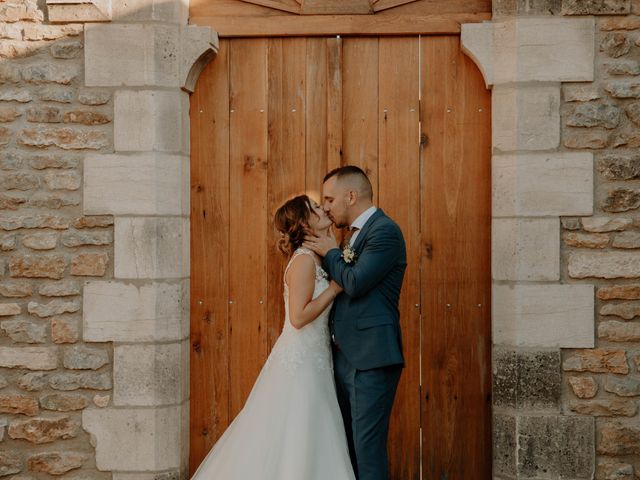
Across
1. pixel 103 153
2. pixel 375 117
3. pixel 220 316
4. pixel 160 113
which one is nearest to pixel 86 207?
pixel 103 153

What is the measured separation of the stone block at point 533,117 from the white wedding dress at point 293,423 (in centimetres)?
129

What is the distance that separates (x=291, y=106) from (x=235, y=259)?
956 mm

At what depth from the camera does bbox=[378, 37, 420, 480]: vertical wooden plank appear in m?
4.76

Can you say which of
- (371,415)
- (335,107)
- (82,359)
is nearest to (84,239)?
(82,359)

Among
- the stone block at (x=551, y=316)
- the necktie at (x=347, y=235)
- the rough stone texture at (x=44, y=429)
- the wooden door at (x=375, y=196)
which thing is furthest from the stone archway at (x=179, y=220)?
the necktie at (x=347, y=235)

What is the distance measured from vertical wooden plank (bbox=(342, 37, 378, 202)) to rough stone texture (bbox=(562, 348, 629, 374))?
141 cm

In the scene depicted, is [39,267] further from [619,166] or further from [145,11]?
[619,166]

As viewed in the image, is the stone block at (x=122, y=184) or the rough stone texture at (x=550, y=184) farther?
the stone block at (x=122, y=184)

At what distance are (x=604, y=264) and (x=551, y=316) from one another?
389mm

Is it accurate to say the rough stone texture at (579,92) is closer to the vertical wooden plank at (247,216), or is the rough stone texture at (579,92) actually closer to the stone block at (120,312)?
the vertical wooden plank at (247,216)

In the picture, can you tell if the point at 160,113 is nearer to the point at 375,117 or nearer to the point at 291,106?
the point at 291,106

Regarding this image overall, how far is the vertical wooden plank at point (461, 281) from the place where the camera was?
15.6 feet

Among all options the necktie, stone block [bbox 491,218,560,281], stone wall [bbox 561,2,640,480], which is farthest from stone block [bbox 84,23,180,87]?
stone wall [bbox 561,2,640,480]

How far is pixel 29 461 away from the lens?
4508 mm
